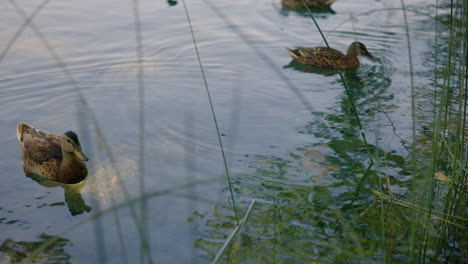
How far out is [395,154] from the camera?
4.02 metres

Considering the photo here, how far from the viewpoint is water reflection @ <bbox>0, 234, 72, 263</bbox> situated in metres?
2.79

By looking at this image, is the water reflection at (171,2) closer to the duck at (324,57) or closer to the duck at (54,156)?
the duck at (324,57)

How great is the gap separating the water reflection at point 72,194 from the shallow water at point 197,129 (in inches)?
0.5

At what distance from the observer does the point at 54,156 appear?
3.80 m

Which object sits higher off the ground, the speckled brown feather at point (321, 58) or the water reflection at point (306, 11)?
the water reflection at point (306, 11)

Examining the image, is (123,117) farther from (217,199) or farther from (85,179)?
(217,199)

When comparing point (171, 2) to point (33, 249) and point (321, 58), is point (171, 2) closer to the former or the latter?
point (321, 58)

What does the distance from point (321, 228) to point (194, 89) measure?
2.67 metres

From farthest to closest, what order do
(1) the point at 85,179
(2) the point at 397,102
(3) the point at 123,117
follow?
1. (2) the point at 397,102
2. (3) the point at 123,117
3. (1) the point at 85,179

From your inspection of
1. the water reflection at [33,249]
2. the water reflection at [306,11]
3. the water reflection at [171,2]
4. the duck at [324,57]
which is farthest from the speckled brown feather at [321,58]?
the water reflection at [33,249]

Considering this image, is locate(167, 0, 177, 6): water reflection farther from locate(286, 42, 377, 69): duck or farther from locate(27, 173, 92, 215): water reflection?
locate(27, 173, 92, 215): water reflection

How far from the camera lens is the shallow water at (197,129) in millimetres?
2934

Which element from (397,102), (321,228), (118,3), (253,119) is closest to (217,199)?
(321,228)

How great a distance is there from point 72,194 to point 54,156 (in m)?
0.41
